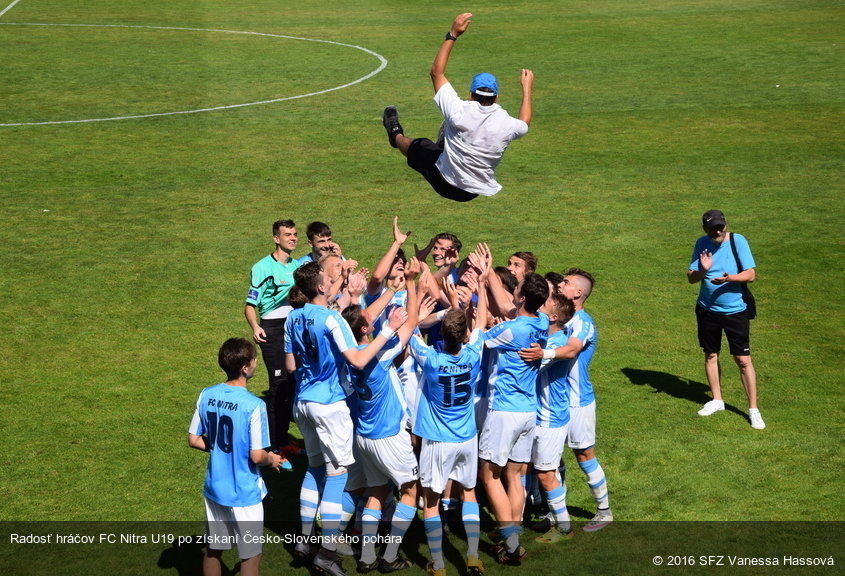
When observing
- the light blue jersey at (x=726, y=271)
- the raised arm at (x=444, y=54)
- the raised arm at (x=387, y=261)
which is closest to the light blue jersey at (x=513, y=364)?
the raised arm at (x=387, y=261)

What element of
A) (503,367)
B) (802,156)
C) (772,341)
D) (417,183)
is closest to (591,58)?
(802,156)

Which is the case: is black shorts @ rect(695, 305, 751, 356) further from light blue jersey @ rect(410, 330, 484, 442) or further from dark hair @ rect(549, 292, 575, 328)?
light blue jersey @ rect(410, 330, 484, 442)

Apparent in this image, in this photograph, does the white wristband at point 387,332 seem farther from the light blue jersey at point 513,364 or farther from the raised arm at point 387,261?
the raised arm at point 387,261

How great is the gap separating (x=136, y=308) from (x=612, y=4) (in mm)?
27233

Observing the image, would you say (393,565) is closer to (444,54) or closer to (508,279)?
(508,279)

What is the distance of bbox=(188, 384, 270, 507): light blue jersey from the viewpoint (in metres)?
7.36

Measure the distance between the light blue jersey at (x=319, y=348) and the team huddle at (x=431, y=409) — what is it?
0.04ft

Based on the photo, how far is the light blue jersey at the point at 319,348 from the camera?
812cm

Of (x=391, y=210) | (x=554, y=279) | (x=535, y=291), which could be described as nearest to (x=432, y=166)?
(x=554, y=279)

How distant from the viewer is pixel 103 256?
51.3 ft

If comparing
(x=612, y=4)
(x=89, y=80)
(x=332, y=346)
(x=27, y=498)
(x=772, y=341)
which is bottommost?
(x=27, y=498)

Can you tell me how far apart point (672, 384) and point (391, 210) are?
23.2ft

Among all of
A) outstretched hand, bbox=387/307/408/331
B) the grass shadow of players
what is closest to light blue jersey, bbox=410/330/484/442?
outstretched hand, bbox=387/307/408/331

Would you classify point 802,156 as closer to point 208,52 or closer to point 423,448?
point 423,448
